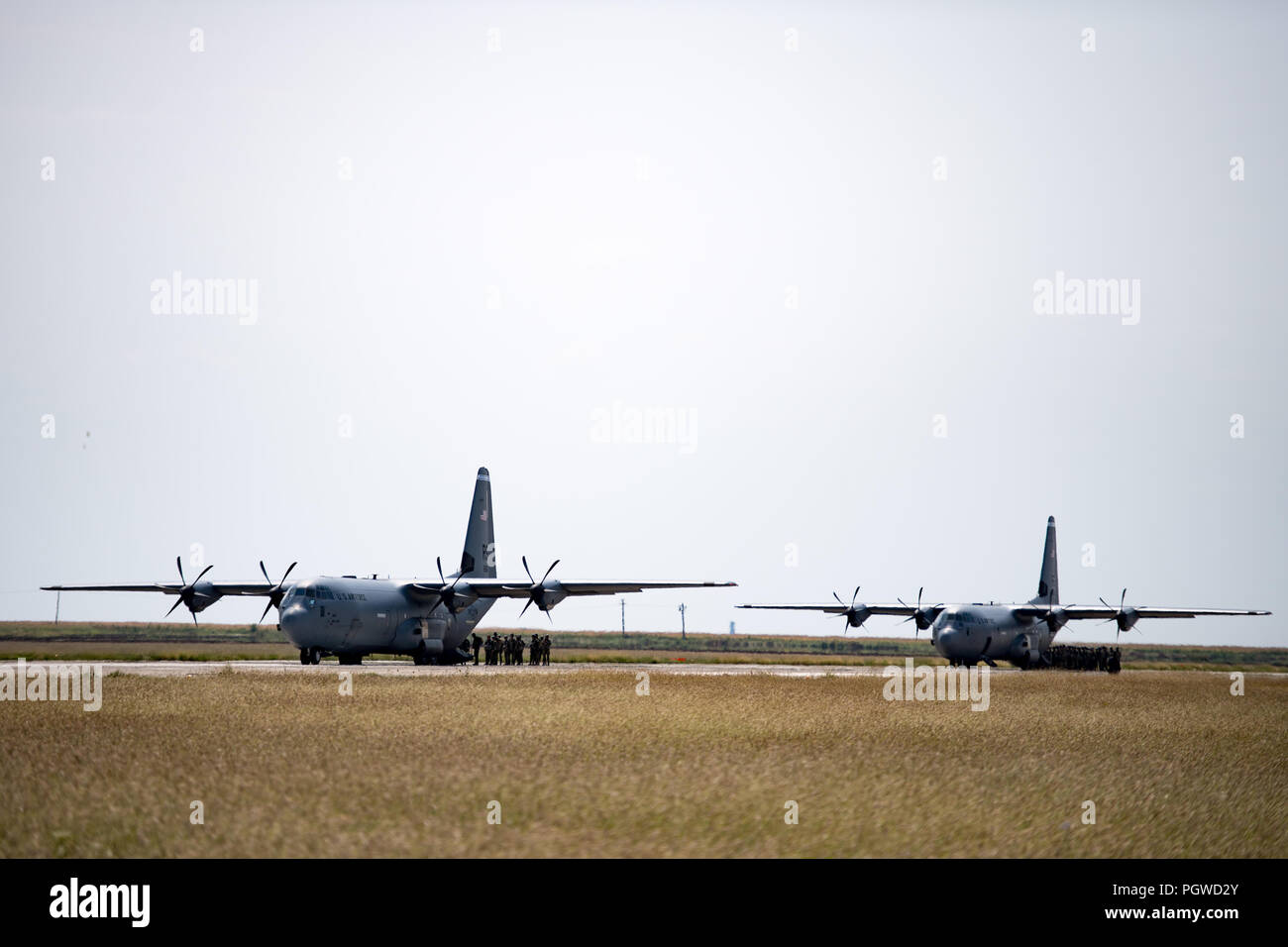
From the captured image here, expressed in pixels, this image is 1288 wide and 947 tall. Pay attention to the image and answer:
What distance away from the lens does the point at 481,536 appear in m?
64.9

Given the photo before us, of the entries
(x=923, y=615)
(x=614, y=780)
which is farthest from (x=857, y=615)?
(x=614, y=780)

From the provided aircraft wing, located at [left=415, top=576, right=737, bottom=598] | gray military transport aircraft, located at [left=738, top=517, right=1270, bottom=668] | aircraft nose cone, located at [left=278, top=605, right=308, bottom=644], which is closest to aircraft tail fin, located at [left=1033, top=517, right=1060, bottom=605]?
gray military transport aircraft, located at [left=738, top=517, right=1270, bottom=668]

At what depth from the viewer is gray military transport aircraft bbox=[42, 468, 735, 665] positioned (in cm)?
5006

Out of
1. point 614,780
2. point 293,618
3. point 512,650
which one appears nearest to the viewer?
point 614,780

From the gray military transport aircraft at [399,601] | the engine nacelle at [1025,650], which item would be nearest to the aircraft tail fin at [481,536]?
the gray military transport aircraft at [399,601]

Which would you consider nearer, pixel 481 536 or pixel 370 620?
pixel 370 620

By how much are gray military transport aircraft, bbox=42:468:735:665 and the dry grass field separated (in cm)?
2025

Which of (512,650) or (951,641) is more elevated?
(951,641)

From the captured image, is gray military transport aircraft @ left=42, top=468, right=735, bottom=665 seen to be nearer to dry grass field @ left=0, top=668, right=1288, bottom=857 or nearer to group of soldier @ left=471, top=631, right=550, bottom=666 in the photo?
group of soldier @ left=471, top=631, right=550, bottom=666

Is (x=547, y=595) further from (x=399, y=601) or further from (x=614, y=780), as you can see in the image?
(x=614, y=780)

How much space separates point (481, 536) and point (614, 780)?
50509 mm

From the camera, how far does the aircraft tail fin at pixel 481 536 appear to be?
210ft

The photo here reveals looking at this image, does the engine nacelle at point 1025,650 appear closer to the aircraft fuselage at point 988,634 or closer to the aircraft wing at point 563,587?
the aircraft fuselage at point 988,634
